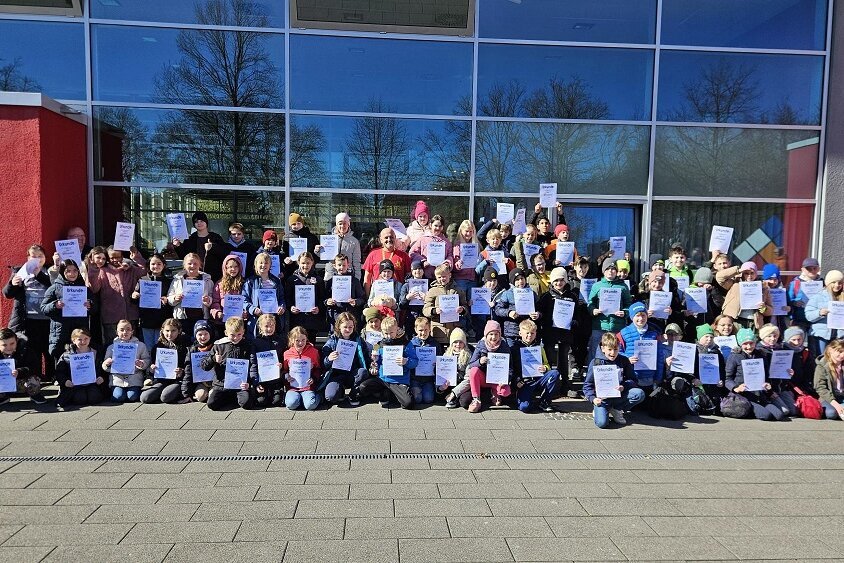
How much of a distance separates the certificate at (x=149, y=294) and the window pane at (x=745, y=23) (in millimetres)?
8709

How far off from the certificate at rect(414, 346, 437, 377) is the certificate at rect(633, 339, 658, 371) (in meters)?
2.31

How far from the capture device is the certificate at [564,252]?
7746 mm

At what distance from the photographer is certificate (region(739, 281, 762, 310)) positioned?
23.5 ft

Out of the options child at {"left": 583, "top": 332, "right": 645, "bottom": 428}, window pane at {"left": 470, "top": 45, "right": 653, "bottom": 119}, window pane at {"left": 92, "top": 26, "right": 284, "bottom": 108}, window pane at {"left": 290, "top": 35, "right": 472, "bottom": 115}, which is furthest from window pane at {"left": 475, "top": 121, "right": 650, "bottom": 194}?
child at {"left": 583, "top": 332, "right": 645, "bottom": 428}

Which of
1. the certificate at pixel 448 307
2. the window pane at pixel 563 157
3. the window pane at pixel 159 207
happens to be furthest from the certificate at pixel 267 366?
the window pane at pixel 563 157

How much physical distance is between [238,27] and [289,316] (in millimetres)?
5056

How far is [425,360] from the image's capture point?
671cm

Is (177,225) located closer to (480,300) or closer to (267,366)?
(267,366)

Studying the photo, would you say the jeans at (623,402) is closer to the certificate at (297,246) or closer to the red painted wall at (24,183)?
the certificate at (297,246)

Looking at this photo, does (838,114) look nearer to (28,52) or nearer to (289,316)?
(289,316)

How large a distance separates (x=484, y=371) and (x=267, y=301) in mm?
2774

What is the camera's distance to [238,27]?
30.0 ft

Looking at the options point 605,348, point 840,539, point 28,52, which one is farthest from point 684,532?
point 28,52

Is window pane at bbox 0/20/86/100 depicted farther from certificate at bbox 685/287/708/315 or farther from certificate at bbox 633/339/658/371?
certificate at bbox 685/287/708/315
